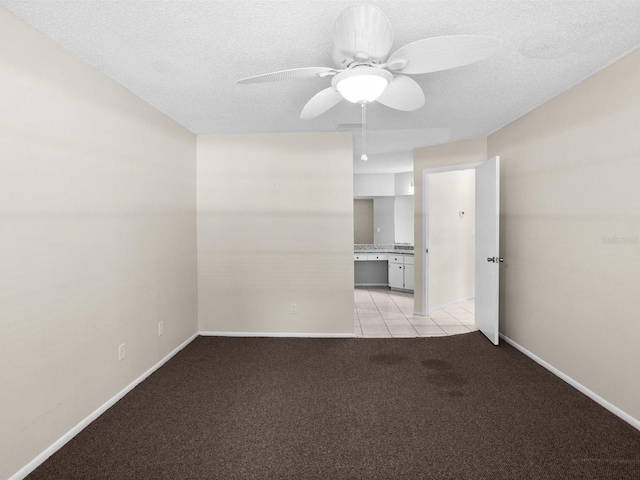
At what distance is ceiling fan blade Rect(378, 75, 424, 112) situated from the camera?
1.79 meters

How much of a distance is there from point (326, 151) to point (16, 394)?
3.16 meters

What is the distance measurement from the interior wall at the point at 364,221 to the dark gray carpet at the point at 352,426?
4.47 metres

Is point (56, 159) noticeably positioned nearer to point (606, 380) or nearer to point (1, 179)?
point (1, 179)

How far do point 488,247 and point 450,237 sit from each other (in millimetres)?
1504

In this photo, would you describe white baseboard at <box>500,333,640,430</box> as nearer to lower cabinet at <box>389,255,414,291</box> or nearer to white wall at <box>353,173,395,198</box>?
lower cabinet at <box>389,255,414,291</box>

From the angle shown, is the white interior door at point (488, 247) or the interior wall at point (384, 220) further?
the interior wall at point (384, 220)

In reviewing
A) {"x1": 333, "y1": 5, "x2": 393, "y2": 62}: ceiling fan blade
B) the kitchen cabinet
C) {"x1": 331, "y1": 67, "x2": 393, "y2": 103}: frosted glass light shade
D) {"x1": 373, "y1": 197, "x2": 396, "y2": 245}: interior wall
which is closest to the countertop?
the kitchen cabinet

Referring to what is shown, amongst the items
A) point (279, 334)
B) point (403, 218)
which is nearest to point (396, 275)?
point (403, 218)

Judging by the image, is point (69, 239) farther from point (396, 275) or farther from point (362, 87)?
point (396, 275)

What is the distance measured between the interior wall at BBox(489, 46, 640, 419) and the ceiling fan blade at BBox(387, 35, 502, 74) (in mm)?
1480

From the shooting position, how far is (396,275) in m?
6.48

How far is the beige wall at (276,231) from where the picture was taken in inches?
149

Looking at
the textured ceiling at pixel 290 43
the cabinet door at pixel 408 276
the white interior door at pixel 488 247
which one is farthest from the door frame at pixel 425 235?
the cabinet door at pixel 408 276

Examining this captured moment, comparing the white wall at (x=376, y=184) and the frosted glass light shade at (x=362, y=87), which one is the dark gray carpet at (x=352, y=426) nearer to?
the frosted glass light shade at (x=362, y=87)
